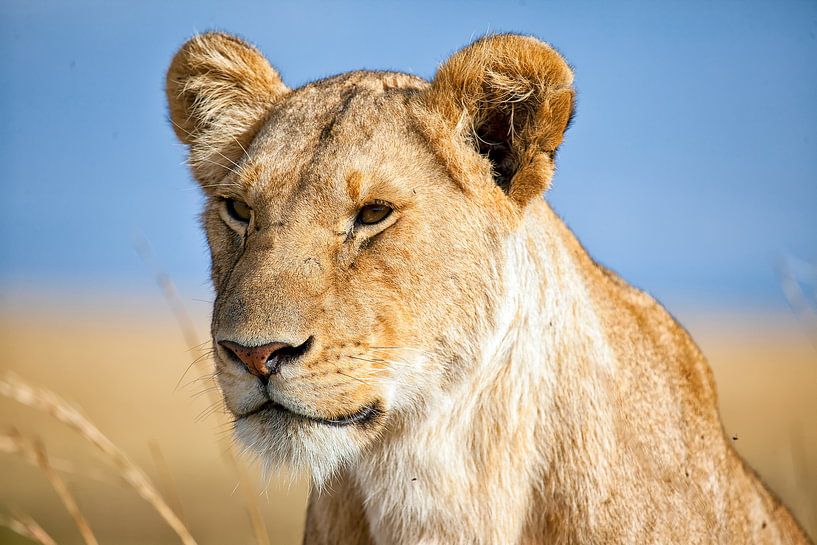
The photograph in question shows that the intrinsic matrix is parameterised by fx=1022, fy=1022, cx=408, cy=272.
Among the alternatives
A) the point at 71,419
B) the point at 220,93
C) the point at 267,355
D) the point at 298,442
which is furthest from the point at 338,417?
the point at 220,93

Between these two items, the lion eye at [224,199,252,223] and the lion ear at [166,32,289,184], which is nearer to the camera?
the lion eye at [224,199,252,223]

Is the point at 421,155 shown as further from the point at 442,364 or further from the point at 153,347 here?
the point at 153,347

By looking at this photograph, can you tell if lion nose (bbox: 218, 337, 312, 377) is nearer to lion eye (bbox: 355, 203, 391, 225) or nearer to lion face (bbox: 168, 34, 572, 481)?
lion face (bbox: 168, 34, 572, 481)

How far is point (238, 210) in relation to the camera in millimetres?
4250

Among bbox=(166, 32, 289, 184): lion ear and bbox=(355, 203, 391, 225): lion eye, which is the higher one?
bbox=(166, 32, 289, 184): lion ear

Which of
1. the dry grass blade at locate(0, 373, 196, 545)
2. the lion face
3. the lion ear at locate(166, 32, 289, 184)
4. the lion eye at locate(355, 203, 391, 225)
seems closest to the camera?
the lion face

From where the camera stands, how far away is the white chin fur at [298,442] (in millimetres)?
3672

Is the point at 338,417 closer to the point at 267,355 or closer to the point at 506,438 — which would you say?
the point at 267,355

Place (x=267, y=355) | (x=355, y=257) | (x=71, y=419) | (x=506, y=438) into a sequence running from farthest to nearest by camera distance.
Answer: (x=71, y=419) → (x=506, y=438) → (x=355, y=257) → (x=267, y=355)

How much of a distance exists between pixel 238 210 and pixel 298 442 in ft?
3.55

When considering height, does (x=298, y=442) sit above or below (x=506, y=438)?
below

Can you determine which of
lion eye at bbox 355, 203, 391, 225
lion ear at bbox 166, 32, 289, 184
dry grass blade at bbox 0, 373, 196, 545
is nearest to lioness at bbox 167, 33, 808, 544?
lion eye at bbox 355, 203, 391, 225

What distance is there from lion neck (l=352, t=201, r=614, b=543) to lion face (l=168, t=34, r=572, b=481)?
0.36 ft

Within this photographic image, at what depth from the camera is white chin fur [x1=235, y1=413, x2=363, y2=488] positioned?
367cm
